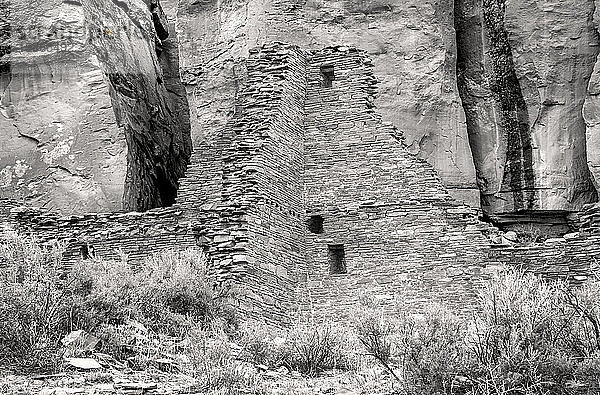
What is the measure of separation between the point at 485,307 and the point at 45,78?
585 inches

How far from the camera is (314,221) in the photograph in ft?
62.8

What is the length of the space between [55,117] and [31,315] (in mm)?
11711

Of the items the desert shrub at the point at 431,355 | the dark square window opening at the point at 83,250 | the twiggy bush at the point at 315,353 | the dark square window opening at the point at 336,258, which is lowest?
the twiggy bush at the point at 315,353

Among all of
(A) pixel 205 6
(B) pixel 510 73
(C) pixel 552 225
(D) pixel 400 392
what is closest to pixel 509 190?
(C) pixel 552 225

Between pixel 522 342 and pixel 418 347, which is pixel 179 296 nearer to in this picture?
pixel 418 347

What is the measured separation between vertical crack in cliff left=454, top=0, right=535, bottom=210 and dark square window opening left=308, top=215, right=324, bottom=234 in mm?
7873

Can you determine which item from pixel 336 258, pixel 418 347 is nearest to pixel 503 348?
pixel 418 347

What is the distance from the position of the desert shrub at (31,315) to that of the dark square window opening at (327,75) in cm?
792

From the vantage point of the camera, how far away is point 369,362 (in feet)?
42.2

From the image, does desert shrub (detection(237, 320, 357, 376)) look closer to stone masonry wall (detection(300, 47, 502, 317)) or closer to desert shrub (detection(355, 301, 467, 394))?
desert shrub (detection(355, 301, 467, 394))

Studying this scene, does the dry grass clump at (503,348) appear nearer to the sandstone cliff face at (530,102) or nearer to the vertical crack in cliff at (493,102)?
the sandstone cliff face at (530,102)

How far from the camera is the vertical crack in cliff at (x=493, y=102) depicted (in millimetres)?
25406

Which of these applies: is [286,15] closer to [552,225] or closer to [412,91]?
[412,91]

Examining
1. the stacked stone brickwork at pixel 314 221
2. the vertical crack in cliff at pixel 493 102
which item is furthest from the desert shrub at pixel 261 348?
the vertical crack in cliff at pixel 493 102
